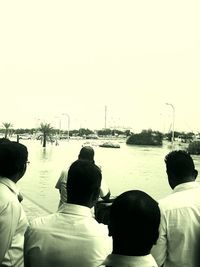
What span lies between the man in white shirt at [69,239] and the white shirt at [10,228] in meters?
0.41

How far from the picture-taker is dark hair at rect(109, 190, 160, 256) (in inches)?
82.0

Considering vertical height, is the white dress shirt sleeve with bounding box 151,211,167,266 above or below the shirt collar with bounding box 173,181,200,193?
below

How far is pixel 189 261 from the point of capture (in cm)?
319

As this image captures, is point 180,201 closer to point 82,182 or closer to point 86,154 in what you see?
point 82,182

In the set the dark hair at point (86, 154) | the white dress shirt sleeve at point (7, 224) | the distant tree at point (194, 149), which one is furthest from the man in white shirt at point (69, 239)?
the distant tree at point (194, 149)

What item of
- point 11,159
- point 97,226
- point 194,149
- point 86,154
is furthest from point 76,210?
point 194,149

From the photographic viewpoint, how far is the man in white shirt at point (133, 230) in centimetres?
202

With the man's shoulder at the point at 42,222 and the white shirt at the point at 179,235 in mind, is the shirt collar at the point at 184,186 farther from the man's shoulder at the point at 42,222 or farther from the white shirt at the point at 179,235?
the man's shoulder at the point at 42,222

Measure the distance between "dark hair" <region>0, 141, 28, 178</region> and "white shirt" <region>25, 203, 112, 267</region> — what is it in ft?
2.84

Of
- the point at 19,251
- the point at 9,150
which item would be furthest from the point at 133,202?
the point at 9,150

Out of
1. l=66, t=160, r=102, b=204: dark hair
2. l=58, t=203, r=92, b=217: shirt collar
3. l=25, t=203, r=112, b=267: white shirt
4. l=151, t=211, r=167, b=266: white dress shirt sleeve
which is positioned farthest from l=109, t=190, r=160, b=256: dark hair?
l=151, t=211, r=167, b=266: white dress shirt sleeve

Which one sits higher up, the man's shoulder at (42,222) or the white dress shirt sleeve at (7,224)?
the man's shoulder at (42,222)

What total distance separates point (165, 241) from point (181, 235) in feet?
0.37

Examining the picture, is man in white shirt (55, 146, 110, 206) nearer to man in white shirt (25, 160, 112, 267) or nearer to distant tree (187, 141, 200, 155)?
man in white shirt (25, 160, 112, 267)
